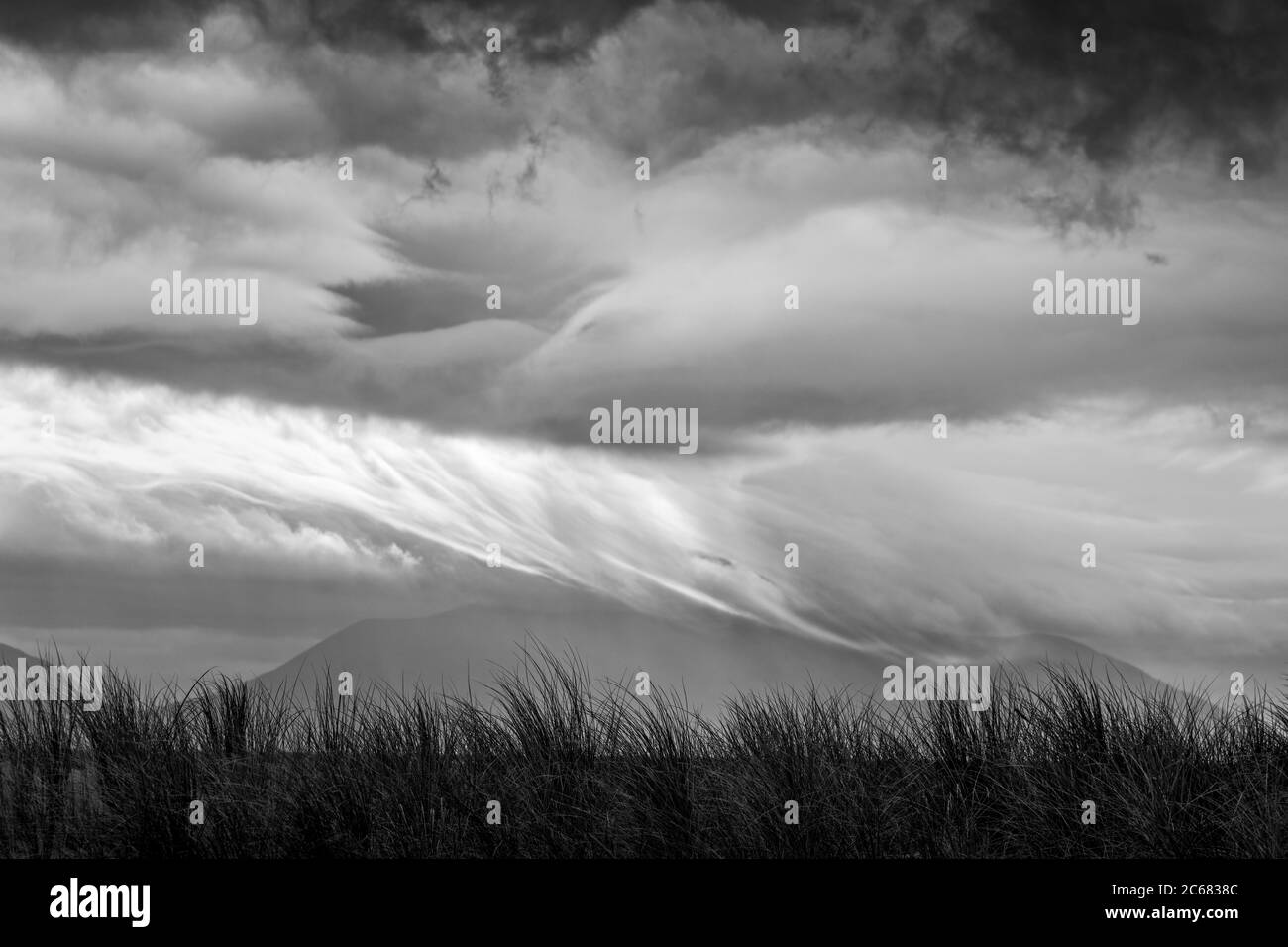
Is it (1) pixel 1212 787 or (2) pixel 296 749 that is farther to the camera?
(2) pixel 296 749

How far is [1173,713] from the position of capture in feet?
36.5

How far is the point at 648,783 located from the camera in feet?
34.4

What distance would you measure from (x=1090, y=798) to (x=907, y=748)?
69.2 inches

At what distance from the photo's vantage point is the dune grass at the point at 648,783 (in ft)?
33.6

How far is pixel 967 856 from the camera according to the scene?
1028cm

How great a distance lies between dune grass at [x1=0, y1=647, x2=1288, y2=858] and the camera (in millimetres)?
10227
